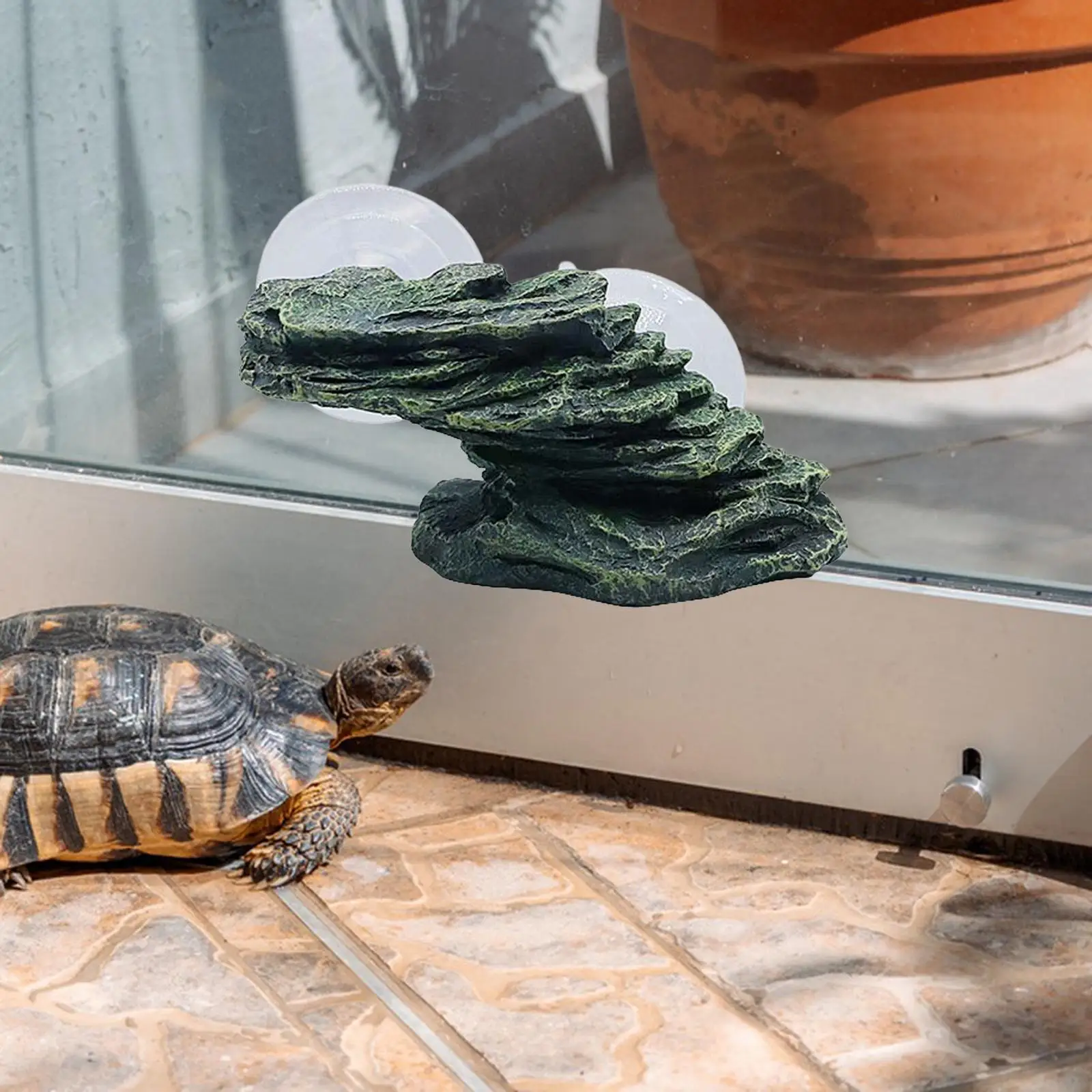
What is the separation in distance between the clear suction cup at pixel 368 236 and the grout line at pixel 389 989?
2.67 ft

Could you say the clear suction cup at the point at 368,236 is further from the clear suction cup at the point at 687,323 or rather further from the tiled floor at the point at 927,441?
the clear suction cup at the point at 687,323

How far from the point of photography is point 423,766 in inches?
99.7

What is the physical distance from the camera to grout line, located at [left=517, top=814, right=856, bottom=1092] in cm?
185

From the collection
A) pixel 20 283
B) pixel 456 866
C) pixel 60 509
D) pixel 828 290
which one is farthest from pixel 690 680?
pixel 20 283

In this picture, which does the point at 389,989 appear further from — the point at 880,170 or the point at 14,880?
the point at 880,170

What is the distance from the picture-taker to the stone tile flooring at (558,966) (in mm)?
1831

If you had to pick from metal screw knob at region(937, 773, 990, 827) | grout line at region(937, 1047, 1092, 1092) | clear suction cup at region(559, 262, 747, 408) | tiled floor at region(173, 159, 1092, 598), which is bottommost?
grout line at region(937, 1047, 1092, 1092)

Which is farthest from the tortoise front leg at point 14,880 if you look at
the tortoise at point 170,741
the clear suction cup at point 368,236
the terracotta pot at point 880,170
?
the terracotta pot at point 880,170

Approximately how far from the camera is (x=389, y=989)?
1.96m

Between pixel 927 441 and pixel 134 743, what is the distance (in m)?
1.09

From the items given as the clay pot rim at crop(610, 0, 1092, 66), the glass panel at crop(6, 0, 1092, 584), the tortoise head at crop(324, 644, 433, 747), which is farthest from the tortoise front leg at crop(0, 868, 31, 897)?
the clay pot rim at crop(610, 0, 1092, 66)

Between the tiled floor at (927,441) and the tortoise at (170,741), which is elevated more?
the tiled floor at (927,441)

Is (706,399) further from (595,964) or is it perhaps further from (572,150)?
(595,964)

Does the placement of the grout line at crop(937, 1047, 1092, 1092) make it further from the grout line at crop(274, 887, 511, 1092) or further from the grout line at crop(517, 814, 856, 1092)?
the grout line at crop(274, 887, 511, 1092)
